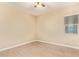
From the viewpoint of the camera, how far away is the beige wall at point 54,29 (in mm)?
1259

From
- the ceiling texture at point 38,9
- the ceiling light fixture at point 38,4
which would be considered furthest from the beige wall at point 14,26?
the ceiling light fixture at point 38,4

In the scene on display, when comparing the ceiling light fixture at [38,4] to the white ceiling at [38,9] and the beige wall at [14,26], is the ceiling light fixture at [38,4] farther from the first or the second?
the beige wall at [14,26]

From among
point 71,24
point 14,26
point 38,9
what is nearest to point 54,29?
point 71,24

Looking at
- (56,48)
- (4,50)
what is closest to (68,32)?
(56,48)

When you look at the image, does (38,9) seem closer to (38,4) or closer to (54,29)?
(38,4)

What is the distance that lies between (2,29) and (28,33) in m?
0.34

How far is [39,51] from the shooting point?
1.19 meters

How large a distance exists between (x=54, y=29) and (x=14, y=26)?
55 cm

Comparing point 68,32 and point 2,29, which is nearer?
point 2,29

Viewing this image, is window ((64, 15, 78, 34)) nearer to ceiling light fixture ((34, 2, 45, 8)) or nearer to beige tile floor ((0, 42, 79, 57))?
beige tile floor ((0, 42, 79, 57))

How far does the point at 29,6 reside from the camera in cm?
120

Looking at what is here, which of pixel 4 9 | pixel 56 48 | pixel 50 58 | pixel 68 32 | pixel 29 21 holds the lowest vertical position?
pixel 50 58

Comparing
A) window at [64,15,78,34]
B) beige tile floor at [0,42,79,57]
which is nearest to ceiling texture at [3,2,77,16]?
window at [64,15,78,34]

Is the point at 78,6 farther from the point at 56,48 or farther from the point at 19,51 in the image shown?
the point at 19,51
